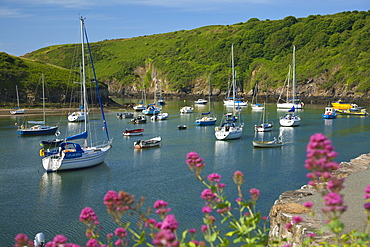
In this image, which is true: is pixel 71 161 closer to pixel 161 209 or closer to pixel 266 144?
pixel 266 144

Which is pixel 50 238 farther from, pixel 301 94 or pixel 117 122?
pixel 301 94

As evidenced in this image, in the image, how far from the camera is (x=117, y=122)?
6894 centimetres

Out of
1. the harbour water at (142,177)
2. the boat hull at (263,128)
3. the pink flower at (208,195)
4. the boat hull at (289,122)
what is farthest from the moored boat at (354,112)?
the pink flower at (208,195)

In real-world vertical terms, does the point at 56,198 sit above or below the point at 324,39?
below

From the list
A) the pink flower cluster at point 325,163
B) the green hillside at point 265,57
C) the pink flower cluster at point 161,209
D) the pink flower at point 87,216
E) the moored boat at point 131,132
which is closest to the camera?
the pink flower cluster at point 325,163

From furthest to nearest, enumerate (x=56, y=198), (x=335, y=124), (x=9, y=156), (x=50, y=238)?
(x=335, y=124) → (x=9, y=156) → (x=56, y=198) → (x=50, y=238)

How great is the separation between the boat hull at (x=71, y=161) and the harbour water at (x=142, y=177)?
1.49 ft

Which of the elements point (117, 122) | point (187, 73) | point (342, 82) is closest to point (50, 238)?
point (117, 122)

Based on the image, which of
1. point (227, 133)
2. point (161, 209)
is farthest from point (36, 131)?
point (161, 209)

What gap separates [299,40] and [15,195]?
15281cm

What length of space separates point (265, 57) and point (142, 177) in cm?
14399

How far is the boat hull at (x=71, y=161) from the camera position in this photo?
31.1 m

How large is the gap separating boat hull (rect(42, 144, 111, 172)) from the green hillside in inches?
3147

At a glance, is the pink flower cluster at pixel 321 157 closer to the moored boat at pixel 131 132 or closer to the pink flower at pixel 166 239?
the pink flower at pixel 166 239
